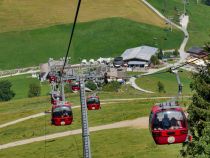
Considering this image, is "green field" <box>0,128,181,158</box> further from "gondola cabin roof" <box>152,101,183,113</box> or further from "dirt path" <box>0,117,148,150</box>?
"gondola cabin roof" <box>152,101,183,113</box>

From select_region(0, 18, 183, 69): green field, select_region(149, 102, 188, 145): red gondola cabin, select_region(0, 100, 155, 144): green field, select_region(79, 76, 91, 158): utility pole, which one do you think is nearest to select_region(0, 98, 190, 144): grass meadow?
select_region(0, 100, 155, 144): green field

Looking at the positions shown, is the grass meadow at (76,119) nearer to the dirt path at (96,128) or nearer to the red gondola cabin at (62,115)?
the dirt path at (96,128)

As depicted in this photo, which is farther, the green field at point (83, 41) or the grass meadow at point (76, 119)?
the green field at point (83, 41)

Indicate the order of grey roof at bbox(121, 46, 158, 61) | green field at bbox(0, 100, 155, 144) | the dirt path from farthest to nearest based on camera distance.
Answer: grey roof at bbox(121, 46, 158, 61) < green field at bbox(0, 100, 155, 144) < the dirt path

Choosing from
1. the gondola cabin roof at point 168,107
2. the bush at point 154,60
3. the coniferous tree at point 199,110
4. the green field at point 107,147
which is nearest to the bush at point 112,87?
the bush at point 154,60

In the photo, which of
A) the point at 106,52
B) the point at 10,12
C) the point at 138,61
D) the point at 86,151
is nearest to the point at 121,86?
the point at 138,61

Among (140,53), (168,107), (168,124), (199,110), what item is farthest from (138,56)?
(168,124)

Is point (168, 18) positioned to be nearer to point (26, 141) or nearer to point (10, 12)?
point (10, 12)
